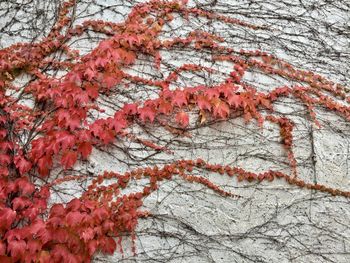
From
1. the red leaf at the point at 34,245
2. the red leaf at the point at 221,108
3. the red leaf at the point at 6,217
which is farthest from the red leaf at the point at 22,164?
the red leaf at the point at 221,108

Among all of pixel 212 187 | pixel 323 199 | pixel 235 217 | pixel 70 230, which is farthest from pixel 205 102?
pixel 70 230

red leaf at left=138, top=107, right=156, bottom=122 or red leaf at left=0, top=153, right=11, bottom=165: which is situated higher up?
red leaf at left=138, top=107, right=156, bottom=122

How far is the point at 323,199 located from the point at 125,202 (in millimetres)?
1559

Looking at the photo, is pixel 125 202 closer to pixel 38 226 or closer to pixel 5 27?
pixel 38 226

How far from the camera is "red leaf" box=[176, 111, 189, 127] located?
3561 millimetres

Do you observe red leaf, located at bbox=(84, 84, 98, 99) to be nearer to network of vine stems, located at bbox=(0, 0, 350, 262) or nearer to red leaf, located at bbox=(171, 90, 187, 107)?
network of vine stems, located at bbox=(0, 0, 350, 262)

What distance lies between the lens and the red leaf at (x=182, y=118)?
3.56 metres

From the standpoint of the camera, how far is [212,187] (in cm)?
342

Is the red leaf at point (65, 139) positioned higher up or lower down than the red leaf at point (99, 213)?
higher up

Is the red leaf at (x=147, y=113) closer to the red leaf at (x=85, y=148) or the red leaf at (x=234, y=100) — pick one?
the red leaf at (x=85, y=148)

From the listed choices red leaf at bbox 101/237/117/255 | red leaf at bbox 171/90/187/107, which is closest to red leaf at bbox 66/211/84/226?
red leaf at bbox 101/237/117/255

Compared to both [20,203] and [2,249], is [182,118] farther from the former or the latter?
[2,249]

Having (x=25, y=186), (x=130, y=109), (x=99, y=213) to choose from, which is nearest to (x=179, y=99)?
(x=130, y=109)

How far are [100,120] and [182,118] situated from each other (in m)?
0.66
